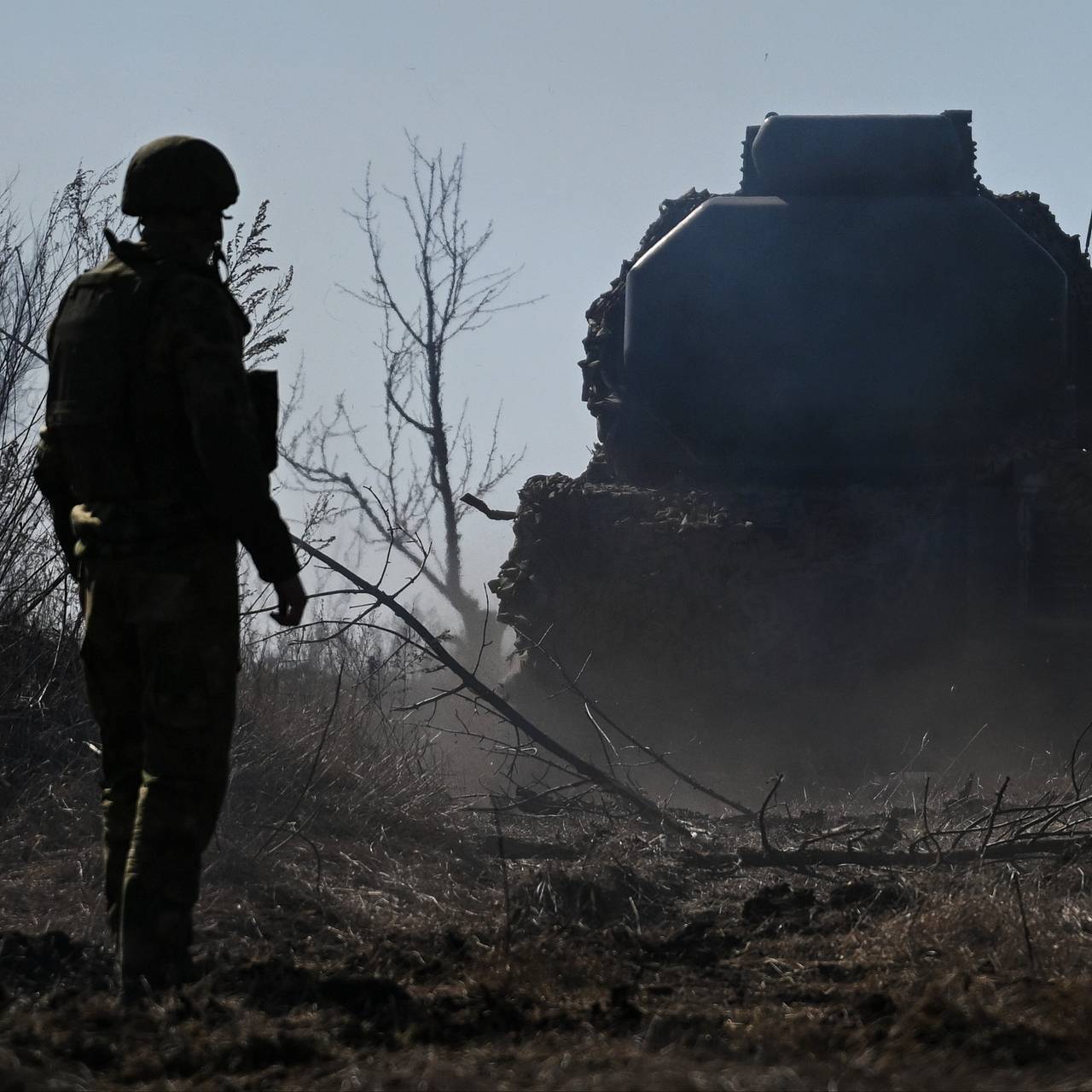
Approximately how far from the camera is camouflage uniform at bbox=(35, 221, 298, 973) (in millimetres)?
3143

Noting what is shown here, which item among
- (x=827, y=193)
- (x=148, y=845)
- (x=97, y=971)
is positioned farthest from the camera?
(x=827, y=193)

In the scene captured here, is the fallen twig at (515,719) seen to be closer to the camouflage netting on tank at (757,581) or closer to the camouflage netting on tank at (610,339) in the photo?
the camouflage netting on tank at (757,581)

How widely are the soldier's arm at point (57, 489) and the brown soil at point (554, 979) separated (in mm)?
896

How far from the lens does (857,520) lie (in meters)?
8.47

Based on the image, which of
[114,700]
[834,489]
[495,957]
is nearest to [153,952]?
[114,700]

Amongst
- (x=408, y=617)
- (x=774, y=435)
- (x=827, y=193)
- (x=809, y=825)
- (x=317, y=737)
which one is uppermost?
(x=827, y=193)

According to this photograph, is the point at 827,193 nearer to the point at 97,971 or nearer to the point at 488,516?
the point at 488,516

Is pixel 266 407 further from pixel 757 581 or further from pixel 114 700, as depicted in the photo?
pixel 757 581

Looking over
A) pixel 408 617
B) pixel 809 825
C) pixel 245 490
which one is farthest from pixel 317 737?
pixel 245 490

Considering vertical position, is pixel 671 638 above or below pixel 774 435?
below

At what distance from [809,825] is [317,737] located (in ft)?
6.13

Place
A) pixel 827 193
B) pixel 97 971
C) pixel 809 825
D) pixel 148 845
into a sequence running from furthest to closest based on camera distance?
pixel 827 193
pixel 809 825
pixel 97 971
pixel 148 845

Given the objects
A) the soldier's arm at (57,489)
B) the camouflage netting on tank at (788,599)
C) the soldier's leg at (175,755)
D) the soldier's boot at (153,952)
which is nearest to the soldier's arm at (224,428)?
the soldier's leg at (175,755)

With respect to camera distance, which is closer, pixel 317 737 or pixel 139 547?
pixel 139 547
